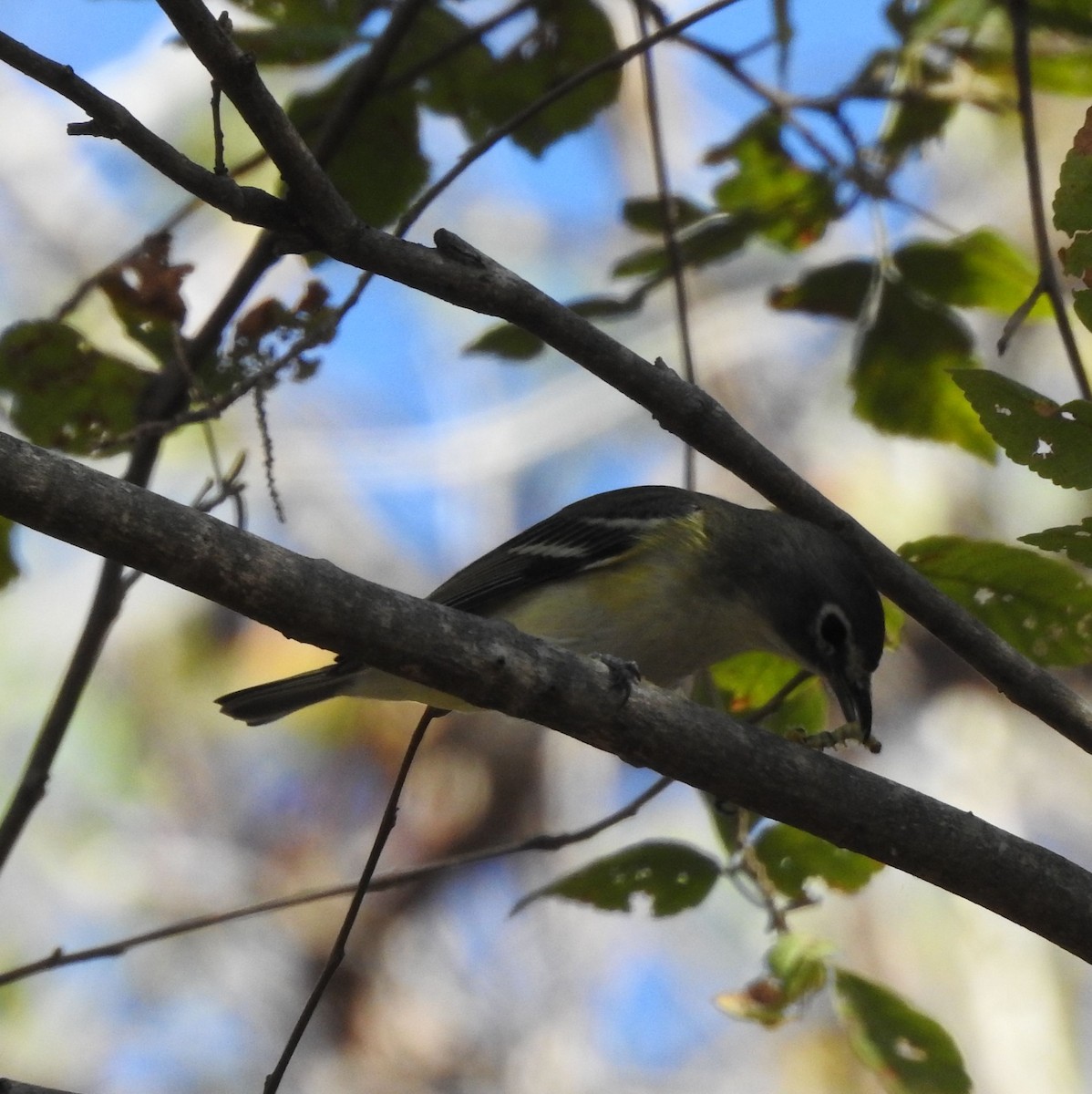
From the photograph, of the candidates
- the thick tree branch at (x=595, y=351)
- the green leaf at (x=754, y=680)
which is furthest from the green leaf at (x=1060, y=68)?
the green leaf at (x=754, y=680)

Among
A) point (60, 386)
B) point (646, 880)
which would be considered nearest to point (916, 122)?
point (646, 880)

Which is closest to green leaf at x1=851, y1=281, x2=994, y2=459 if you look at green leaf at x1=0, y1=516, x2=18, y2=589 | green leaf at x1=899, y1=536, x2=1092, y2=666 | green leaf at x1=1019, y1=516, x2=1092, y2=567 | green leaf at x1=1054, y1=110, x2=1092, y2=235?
green leaf at x1=899, y1=536, x2=1092, y2=666

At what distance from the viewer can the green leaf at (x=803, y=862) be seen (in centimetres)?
312

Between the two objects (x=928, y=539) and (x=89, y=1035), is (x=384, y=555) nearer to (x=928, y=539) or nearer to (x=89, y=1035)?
(x=89, y=1035)

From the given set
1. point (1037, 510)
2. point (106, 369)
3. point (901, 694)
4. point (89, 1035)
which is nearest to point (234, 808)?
point (89, 1035)

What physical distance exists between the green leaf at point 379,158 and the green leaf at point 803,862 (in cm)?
198

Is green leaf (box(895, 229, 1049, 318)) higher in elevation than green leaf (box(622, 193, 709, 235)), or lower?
lower

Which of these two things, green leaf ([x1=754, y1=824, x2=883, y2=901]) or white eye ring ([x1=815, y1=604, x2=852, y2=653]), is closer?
green leaf ([x1=754, y1=824, x2=883, y2=901])

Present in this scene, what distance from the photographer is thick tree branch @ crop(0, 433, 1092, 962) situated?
211 centimetres

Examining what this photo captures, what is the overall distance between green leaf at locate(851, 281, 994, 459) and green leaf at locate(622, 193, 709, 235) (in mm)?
596

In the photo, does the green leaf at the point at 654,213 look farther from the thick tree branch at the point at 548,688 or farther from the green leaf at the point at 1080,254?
the green leaf at the point at 1080,254

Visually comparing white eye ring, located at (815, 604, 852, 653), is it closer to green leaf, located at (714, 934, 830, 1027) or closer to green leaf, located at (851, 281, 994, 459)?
green leaf, located at (851, 281, 994, 459)

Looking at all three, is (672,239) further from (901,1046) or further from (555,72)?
(901,1046)

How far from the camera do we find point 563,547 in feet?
14.7
